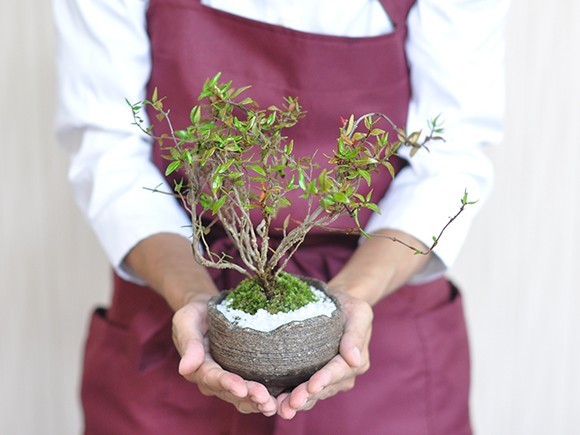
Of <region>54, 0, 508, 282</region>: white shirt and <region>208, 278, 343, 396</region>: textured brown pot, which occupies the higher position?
<region>54, 0, 508, 282</region>: white shirt

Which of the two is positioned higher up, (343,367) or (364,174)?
(364,174)

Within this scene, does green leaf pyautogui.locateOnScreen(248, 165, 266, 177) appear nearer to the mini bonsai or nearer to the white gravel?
the mini bonsai

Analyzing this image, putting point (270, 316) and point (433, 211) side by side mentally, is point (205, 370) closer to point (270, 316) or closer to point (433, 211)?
point (270, 316)

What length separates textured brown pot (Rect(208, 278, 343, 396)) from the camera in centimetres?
89

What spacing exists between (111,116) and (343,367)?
0.61 meters

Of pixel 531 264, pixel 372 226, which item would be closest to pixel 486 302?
pixel 531 264

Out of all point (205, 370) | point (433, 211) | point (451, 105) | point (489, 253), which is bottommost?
point (489, 253)

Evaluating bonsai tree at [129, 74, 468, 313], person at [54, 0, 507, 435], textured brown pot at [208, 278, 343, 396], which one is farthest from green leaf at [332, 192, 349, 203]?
person at [54, 0, 507, 435]

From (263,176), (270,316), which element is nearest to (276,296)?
(270,316)

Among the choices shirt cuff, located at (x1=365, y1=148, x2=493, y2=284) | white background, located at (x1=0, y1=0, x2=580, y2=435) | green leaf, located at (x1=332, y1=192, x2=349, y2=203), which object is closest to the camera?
green leaf, located at (x1=332, y1=192, x2=349, y2=203)

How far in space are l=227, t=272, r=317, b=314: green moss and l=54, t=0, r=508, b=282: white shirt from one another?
0.31 m

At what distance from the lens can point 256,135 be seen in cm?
85

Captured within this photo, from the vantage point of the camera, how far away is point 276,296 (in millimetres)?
938

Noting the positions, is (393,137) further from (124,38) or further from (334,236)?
(124,38)
